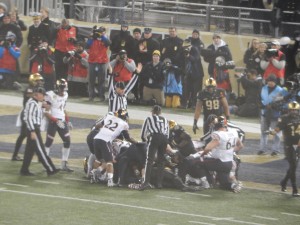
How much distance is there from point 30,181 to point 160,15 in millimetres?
12118

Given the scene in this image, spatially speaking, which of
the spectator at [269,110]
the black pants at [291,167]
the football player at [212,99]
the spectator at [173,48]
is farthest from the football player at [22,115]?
the spectator at [173,48]

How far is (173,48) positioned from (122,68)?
5.08 ft

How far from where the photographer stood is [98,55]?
32188 millimetres

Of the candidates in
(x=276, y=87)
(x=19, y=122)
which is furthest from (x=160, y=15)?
(x=19, y=122)

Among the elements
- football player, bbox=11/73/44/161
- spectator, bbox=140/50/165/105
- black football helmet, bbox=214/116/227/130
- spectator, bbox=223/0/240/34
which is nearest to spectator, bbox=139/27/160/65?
spectator, bbox=140/50/165/105

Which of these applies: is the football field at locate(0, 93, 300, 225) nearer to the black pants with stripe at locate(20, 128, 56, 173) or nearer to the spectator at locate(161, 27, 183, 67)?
the black pants with stripe at locate(20, 128, 56, 173)

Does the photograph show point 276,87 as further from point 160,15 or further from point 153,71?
point 160,15

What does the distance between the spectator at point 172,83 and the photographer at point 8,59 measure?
441cm

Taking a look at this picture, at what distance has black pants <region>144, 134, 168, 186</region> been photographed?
2242cm

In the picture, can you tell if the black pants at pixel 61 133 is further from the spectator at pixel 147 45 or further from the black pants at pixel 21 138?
the spectator at pixel 147 45

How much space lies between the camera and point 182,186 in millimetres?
22625

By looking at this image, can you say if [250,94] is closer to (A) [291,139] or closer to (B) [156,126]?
(A) [291,139]

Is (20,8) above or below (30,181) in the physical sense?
above

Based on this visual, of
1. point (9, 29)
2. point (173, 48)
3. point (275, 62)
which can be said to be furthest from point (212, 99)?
point (9, 29)
